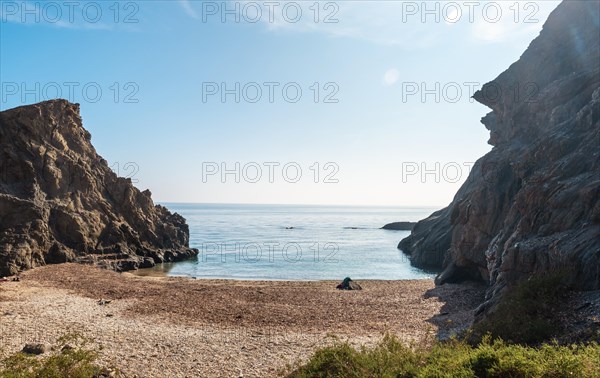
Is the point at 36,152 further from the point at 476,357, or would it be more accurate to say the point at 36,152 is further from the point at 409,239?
the point at 409,239

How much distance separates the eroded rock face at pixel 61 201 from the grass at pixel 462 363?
35.7 m

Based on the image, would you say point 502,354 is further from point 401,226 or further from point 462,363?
point 401,226

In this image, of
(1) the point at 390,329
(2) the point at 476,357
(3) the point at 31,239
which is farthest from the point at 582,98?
(3) the point at 31,239

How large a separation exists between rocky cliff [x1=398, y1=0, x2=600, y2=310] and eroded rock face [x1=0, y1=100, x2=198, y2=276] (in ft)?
130

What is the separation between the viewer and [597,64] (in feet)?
113

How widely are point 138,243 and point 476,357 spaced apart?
58129 mm

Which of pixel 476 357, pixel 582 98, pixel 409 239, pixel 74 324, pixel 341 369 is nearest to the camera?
pixel 476 357

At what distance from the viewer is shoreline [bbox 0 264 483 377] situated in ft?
55.4

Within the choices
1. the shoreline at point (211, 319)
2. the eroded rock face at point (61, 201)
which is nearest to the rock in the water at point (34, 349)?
the shoreline at point (211, 319)

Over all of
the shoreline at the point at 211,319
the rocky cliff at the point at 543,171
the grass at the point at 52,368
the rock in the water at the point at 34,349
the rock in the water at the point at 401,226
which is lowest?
the rock in the water at the point at 401,226

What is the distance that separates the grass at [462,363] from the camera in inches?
312

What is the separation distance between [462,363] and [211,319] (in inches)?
689

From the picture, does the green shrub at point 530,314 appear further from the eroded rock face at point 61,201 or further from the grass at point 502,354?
the eroded rock face at point 61,201

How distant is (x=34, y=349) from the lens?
1625 centimetres
